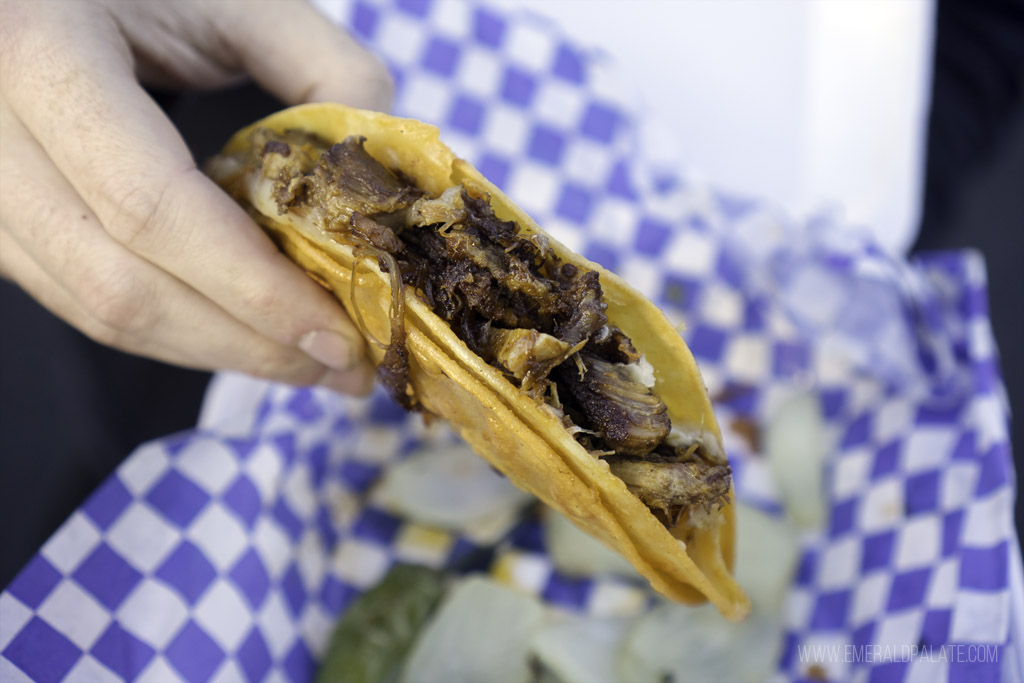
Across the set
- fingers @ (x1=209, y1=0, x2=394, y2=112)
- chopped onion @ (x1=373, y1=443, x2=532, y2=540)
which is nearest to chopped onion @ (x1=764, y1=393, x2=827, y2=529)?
chopped onion @ (x1=373, y1=443, x2=532, y2=540)

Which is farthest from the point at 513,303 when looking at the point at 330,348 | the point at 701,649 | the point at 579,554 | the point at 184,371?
the point at 184,371

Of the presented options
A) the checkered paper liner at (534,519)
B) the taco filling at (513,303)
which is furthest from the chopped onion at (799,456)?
the taco filling at (513,303)

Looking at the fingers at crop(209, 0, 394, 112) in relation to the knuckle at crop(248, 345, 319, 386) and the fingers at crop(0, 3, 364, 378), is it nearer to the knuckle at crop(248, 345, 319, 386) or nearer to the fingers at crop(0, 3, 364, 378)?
the fingers at crop(0, 3, 364, 378)

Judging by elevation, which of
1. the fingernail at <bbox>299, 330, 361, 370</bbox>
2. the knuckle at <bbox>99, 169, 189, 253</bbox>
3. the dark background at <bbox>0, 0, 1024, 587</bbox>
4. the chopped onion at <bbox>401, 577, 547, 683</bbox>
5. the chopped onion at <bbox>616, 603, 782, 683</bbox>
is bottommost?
the chopped onion at <bbox>616, 603, 782, 683</bbox>

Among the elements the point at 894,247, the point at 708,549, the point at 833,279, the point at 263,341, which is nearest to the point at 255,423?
the point at 263,341

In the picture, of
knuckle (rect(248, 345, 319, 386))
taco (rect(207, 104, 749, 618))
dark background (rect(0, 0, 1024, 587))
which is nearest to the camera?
taco (rect(207, 104, 749, 618))
